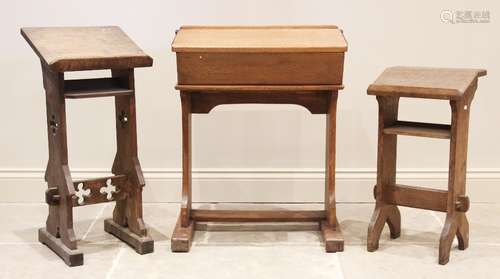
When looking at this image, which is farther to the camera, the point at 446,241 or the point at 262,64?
the point at 262,64

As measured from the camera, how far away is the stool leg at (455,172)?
3355 mm

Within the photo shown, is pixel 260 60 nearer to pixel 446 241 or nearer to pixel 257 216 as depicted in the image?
pixel 257 216

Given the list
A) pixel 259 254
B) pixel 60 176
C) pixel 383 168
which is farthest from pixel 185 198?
pixel 383 168

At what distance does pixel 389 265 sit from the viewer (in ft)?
11.3

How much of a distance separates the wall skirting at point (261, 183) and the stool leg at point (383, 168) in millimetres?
739

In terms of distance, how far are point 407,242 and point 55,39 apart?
6.31 ft

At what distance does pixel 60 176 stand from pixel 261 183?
133 cm

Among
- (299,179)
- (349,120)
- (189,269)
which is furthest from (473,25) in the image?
(189,269)

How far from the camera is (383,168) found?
362 centimetres

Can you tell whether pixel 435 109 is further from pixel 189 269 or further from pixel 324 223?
pixel 189 269

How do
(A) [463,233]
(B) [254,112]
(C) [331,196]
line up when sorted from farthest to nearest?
(B) [254,112]
(C) [331,196]
(A) [463,233]

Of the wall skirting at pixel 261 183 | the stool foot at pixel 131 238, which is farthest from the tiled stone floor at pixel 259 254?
the wall skirting at pixel 261 183

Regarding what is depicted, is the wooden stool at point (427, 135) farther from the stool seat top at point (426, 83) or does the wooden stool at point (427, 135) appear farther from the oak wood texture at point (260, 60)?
the oak wood texture at point (260, 60)

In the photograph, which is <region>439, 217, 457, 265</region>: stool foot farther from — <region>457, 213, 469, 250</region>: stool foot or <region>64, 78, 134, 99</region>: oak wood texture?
<region>64, 78, 134, 99</region>: oak wood texture
